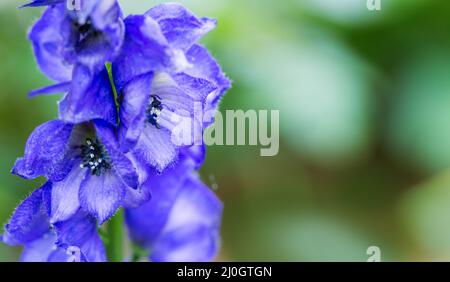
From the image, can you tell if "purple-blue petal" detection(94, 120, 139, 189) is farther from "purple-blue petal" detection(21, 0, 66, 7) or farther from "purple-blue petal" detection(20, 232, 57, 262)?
"purple-blue petal" detection(20, 232, 57, 262)

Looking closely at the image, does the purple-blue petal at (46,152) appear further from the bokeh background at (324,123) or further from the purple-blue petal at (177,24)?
the bokeh background at (324,123)

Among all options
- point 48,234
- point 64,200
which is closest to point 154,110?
point 64,200

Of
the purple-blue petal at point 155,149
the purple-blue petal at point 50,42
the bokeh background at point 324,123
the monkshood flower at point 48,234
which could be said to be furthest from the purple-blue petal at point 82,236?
the bokeh background at point 324,123

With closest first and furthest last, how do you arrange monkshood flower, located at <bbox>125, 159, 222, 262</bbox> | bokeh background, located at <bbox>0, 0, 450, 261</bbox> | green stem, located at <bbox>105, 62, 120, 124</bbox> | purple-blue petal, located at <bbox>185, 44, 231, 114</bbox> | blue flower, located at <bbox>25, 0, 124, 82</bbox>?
blue flower, located at <bbox>25, 0, 124, 82</bbox> < green stem, located at <bbox>105, 62, 120, 124</bbox> < purple-blue petal, located at <bbox>185, 44, 231, 114</bbox> < monkshood flower, located at <bbox>125, 159, 222, 262</bbox> < bokeh background, located at <bbox>0, 0, 450, 261</bbox>

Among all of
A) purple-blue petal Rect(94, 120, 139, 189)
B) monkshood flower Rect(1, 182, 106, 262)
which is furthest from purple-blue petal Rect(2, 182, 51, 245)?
purple-blue petal Rect(94, 120, 139, 189)

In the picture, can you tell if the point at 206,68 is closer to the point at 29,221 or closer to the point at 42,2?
the point at 42,2

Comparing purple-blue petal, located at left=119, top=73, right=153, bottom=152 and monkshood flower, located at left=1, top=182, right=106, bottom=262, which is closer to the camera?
purple-blue petal, located at left=119, top=73, right=153, bottom=152
